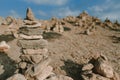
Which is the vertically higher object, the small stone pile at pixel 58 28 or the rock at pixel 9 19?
the rock at pixel 9 19

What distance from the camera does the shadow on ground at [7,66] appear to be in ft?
50.8

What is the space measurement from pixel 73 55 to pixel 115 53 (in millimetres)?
2756

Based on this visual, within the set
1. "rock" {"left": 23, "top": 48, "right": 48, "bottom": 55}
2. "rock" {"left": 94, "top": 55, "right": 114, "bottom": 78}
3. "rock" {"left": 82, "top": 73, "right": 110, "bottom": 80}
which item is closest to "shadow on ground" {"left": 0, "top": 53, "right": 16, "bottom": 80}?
"rock" {"left": 23, "top": 48, "right": 48, "bottom": 55}

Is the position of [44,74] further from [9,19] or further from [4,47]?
[9,19]

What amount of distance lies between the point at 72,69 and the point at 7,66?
3.52m

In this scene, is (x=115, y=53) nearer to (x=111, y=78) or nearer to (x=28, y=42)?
(x=111, y=78)

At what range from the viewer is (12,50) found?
62.8 feet

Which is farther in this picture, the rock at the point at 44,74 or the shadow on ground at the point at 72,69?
the shadow on ground at the point at 72,69

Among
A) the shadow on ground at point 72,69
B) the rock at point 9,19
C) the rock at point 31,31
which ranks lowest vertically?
the shadow on ground at point 72,69

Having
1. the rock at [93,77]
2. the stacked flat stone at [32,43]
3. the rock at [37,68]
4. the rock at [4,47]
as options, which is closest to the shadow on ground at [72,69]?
the rock at [93,77]

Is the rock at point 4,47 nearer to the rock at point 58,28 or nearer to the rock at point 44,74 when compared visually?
the rock at point 44,74

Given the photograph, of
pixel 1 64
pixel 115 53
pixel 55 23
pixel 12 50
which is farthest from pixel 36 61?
pixel 55 23

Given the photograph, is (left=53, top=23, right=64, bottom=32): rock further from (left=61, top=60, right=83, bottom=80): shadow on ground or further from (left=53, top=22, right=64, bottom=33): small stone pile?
(left=61, top=60, right=83, bottom=80): shadow on ground

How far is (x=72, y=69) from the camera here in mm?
16234
